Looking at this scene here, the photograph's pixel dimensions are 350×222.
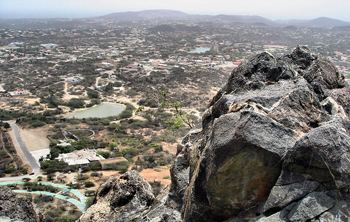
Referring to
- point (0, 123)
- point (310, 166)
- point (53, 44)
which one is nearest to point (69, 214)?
point (310, 166)

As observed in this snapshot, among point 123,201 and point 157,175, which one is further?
point 157,175

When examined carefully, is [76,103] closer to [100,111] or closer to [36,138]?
[100,111]

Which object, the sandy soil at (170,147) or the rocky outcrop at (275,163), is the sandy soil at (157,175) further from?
the rocky outcrop at (275,163)

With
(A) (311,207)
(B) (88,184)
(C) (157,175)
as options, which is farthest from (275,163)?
(B) (88,184)

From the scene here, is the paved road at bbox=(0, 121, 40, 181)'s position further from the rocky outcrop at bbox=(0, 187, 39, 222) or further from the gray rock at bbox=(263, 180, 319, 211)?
the gray rock at bbox=(263, 180, 319, 211)

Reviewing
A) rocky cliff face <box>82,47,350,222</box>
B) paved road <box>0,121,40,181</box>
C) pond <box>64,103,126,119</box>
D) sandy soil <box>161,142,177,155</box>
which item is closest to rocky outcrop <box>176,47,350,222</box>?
rocky cliff face <box>82,47,350,222</box>
